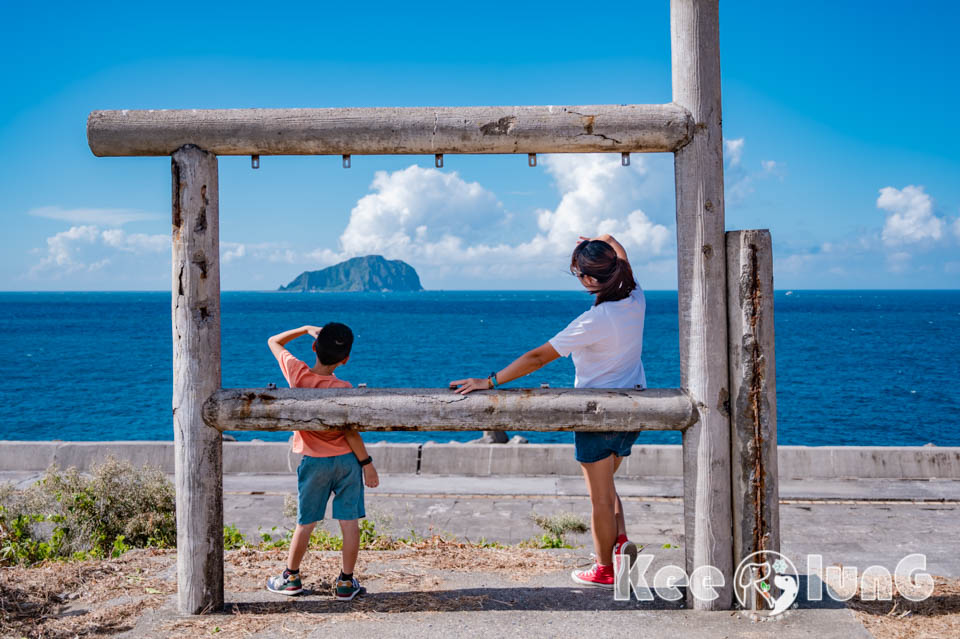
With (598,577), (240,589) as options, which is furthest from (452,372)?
(598,577)

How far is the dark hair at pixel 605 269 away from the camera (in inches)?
164

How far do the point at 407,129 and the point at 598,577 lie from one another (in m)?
2.92

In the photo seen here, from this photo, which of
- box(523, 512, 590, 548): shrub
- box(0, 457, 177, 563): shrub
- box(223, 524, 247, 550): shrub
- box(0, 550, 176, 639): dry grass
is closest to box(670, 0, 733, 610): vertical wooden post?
box(0, 550, 176, 639): dry grass

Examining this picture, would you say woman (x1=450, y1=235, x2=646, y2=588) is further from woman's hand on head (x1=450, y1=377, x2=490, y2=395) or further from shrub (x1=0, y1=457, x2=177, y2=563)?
shrub (x1=0, y1=457, x2=177, y2=563)

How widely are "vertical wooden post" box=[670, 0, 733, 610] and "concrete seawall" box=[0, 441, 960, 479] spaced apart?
6.92 metres

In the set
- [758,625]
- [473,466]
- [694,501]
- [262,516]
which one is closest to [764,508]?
Answer: [694,501]

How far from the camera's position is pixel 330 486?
429 centimetres

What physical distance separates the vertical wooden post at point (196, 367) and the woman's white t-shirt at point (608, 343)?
76.6 inches

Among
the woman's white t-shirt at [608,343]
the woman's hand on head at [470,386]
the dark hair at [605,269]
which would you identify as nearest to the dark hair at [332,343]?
the woman's hand on head at [470,386]

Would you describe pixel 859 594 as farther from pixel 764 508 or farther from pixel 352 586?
pixel 352 586

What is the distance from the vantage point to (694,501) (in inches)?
161

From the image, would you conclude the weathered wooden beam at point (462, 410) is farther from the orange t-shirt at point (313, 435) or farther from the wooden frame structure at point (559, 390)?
→ the orange t-shirt at point (313, 435)

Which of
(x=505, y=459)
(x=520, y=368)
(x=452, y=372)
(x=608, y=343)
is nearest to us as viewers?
(x=520, y=368)

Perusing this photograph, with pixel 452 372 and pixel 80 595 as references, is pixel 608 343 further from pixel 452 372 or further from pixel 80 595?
pixel 452 372
